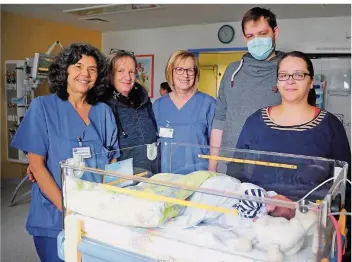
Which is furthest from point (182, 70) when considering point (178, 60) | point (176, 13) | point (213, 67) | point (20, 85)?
point (213, 67)

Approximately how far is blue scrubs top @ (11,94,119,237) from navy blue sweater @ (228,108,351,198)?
0.65m

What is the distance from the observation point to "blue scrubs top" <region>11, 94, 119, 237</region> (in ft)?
5.06

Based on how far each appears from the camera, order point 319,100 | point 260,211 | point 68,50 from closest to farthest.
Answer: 1. point 260,211
2. point 68,50
3. point 319,100

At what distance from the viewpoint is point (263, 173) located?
1.52 metres

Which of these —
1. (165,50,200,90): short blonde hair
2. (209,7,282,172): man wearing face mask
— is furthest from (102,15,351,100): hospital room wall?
(209,7,282,172): man wearing face mask

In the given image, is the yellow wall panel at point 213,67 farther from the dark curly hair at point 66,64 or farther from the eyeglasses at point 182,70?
the dark curly hair at point 66,64

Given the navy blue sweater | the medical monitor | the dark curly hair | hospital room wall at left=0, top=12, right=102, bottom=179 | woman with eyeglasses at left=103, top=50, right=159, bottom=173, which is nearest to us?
the navy blue sweater

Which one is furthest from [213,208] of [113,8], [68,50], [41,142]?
[113,8]

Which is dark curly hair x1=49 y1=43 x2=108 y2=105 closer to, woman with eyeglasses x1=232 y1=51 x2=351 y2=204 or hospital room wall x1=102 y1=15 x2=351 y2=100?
woman with eyeglasses x1=232 y1=51 x2=351 y2=204

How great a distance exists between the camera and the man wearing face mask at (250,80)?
172 cm

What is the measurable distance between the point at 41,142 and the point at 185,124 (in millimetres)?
837

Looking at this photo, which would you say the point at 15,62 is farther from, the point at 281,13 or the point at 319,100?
the point at 319,100

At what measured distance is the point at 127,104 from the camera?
6.33 ft

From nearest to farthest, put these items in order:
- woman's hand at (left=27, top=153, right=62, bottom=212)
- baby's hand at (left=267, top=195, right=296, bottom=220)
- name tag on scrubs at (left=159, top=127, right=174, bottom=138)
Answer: baby's hand at (left=267, top=195, right=296, bottom=220) < woman's hand at (left=27, top=153, right=62, bottom=212) < name tag on scrubs at (left=159, top=127, right=174, bottom=138)
